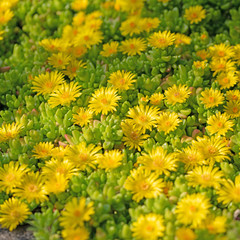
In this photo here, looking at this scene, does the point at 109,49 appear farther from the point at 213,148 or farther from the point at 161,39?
the point at 213,148

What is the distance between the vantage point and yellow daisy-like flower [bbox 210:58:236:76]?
9.80 feet

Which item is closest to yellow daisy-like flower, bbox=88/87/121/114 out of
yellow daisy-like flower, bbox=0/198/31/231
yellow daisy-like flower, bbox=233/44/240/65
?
yellow daisy-like flower, bbox=0/198/31/231

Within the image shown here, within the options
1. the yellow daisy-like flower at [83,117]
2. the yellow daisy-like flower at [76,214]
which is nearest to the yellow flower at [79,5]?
the yellow daisy-like flower at [83,117]

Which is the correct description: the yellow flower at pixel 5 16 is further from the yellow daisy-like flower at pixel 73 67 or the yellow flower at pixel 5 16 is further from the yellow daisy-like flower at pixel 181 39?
the yellow daisy-like flower at pixel 181 39

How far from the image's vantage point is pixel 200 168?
7.48ft

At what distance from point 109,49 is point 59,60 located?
17.1 inches

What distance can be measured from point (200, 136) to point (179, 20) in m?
1.33

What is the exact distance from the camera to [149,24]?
3.40 meters

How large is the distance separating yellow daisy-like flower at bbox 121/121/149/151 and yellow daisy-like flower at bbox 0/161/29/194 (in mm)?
672

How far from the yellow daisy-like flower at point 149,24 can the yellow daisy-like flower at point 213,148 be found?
128 cm

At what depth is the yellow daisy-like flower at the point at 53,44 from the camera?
10.9ft

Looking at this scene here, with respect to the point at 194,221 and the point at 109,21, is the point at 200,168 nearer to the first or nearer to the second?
the point at 194,221

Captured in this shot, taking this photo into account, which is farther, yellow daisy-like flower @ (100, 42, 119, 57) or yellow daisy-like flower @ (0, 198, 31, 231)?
yellow daisy-like flower @ (100, 42, 119, 57)

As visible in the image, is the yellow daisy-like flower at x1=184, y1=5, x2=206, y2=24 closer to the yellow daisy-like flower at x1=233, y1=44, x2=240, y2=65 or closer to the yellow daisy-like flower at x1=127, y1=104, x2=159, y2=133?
the yellow daisy-like flower at x1=233, y1=44, x2=240, y2=65
